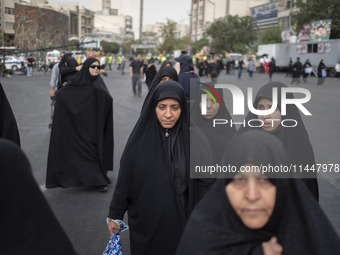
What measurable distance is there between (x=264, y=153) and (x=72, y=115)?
427 cm

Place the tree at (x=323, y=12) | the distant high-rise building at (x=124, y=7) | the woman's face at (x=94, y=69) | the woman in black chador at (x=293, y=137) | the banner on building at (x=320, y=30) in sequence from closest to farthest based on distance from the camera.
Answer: the woman in black chador at (x=293, y=137)
the woman's face at (x=94, y=69)
the banner on building at (x=320, y=30)
the tree at (x=323, y=12)
the distant high-rise building at (x=124, y=7)

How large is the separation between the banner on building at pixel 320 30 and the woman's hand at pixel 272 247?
34279 mm

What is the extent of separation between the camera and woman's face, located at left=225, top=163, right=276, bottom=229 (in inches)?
64.0

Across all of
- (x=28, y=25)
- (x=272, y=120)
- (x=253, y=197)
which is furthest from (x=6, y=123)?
(x=28, y=25)

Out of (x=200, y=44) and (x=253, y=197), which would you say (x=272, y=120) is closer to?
(x=253, y=197)

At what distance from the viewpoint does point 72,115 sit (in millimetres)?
5531

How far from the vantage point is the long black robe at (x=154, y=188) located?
277 cm

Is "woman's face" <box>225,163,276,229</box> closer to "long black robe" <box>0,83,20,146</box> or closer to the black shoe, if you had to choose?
"long black robe" <box>0,83,20,146</box>

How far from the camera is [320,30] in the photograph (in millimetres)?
33875

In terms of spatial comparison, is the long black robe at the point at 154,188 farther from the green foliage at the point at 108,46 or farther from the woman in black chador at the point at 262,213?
the green foliage at the point at 108,46

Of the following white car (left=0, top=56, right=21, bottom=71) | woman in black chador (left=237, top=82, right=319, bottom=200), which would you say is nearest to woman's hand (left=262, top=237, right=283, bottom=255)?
woman in black chador (left=237, top=82, right=319, bottom=200)

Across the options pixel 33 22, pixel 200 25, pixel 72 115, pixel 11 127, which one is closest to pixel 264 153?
pixel 11 127

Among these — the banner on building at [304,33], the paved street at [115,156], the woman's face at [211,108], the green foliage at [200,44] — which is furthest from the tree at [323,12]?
the woman's face at [211,108]

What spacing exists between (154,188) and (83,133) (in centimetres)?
294
